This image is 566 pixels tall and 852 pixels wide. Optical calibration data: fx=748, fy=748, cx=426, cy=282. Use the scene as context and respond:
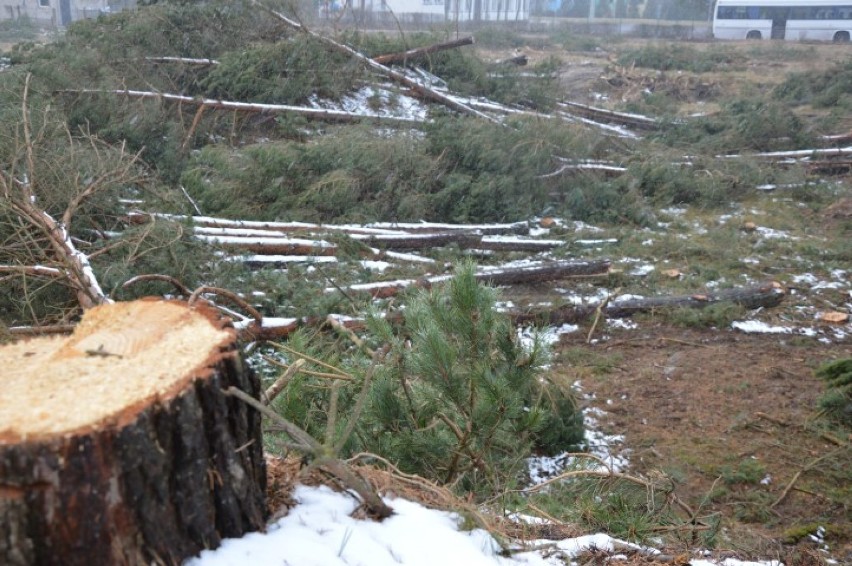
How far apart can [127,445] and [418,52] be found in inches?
492

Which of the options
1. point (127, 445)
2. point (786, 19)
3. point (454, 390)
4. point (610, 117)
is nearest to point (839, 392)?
point (454, 390)

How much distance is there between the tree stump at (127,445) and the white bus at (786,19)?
30059 mm

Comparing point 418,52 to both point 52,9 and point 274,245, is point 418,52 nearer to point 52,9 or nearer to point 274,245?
point 274,245

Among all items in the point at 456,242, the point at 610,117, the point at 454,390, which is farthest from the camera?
the point at 610,117

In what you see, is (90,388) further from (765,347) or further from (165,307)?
(765,347)

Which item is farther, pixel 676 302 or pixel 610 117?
pixel 610 117

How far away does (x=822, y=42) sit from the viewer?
26.6 metres

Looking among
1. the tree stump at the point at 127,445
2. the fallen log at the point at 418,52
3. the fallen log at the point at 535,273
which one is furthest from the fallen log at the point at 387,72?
the tree stump at the point at 127,445

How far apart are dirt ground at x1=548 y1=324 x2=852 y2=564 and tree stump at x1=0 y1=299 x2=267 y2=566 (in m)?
2.37

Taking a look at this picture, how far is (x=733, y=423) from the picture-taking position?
545 cm

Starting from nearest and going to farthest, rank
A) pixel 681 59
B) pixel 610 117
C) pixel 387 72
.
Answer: pixel 387 72, pixel 610 117, pixel 681 59

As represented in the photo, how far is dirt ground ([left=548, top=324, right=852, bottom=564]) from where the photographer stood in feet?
14.5

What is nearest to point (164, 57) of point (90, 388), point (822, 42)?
point (90, 388)

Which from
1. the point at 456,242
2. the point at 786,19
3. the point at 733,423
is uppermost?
the point at 786,19
